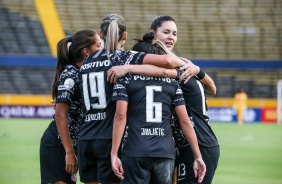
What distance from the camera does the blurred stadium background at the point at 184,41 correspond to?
33.9 m

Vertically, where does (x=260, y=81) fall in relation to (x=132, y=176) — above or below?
above

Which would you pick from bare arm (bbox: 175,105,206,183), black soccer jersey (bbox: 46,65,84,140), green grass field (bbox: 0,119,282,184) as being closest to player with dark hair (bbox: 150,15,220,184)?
bare arm (bbox: 175,105,206,183)

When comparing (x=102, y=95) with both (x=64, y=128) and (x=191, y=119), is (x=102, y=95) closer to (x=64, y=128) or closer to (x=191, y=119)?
(x=64, y=128)

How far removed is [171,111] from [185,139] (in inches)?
13.5

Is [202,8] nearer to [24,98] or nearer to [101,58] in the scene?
[24,98]

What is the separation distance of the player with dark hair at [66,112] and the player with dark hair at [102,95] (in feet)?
0.97

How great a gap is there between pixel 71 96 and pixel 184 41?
31.5 m

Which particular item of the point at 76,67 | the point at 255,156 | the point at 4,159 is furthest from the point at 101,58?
the point at 255,156

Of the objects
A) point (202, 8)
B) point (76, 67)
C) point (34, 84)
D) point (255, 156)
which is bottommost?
point (255, 156)

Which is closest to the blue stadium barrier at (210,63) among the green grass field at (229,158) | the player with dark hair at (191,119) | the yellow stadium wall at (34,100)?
the yellow stadium wall at (34,100)

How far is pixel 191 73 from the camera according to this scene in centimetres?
554

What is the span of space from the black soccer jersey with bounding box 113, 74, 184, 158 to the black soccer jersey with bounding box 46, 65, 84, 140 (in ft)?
2.33

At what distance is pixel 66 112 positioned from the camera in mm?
5848

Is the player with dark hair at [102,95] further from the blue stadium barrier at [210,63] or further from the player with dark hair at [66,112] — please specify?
the blue stadium barrier at [210,63]
